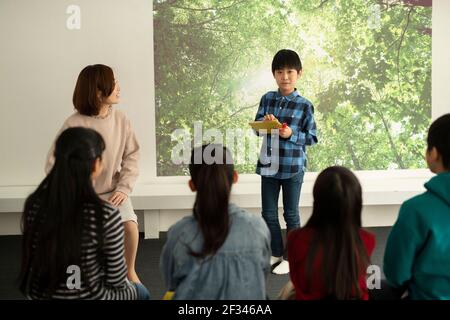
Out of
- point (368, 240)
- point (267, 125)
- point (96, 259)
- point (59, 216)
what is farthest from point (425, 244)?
point (267, 125)

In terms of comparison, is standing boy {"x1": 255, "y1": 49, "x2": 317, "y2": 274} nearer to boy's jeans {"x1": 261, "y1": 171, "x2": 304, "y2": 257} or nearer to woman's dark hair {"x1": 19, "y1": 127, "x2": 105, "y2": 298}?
boy's jeans {"x1": 261, "y1": 171, "x2": 304, "y2": 257}

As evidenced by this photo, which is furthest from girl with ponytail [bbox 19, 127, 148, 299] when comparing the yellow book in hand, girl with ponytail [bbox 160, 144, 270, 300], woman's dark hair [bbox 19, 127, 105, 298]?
the yellow book in hand

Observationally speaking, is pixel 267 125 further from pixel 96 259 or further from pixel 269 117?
pixel 96 259

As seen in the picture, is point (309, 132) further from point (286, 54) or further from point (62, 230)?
point (62, 230)

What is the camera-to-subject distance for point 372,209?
4.71 m

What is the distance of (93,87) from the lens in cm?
297

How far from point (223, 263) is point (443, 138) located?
34.9 inches

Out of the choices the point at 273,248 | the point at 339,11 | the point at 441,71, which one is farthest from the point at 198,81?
the point at 441,71

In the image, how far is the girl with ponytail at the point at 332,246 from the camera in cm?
181

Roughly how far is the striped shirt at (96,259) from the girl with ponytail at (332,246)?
60 centimetres

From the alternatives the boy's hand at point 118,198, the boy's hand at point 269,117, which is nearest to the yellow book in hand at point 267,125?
the boy's hand at point 269,117

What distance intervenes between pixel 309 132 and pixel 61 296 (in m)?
2.00

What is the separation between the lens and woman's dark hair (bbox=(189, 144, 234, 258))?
1.87 m

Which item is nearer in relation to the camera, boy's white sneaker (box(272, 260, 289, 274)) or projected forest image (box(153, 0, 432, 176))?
boy's white sneaker (box(272, 260, 289, 274))
